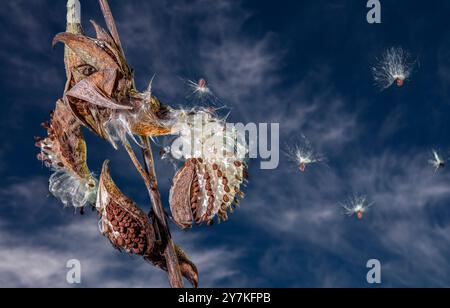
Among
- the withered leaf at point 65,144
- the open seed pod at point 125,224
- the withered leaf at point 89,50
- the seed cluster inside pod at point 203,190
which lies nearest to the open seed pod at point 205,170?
the seed cluster inside pod at point 203,190

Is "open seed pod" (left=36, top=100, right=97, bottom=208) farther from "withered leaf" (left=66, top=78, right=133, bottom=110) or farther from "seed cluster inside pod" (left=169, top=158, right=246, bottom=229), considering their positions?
"seed cluster inside pod" (left=169, top=158, right=246, bottom=229)

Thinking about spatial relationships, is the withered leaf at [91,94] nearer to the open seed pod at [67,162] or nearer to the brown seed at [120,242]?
the open seed pod at [67,162]

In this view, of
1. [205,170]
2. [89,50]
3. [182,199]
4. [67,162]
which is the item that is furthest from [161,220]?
[89,50]

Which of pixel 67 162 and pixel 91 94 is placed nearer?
pixel 91 94

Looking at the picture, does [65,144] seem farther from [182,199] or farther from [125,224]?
[182,199]
